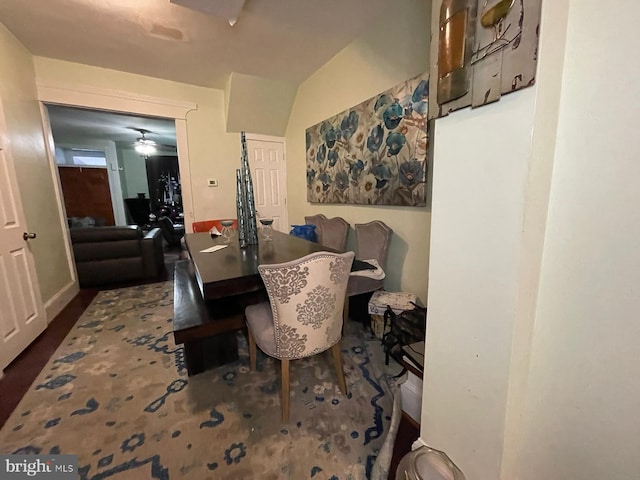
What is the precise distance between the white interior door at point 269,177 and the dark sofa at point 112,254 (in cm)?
173

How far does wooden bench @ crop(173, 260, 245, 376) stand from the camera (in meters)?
1.53

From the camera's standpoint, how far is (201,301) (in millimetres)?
1823

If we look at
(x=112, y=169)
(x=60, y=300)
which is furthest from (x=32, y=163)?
(x=112, y=169)

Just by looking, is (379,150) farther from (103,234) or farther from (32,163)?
(103,234)

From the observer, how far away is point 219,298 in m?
1.59

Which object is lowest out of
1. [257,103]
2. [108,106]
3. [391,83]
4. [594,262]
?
[594,262]

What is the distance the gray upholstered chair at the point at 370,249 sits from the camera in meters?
2.10

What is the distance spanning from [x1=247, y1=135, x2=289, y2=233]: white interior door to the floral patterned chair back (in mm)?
3155

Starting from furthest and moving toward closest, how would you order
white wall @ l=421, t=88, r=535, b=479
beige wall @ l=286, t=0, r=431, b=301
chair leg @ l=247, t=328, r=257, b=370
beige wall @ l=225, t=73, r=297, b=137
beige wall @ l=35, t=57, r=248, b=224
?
beige wall @ l=225, t=73, r=297, b=137 < beige wall @ l=35, t=57, r=248, b=224 < beige wall @ l=286, t=0, r=431, b=301 < chair leg @ l=247, t=328, r=257, b=370 < white wall @ l=421, t=88, r=535, b=479

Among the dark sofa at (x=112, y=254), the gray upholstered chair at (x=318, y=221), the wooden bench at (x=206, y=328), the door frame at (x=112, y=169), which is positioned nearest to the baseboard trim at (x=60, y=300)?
the dark sofa at (x=112, y=254)

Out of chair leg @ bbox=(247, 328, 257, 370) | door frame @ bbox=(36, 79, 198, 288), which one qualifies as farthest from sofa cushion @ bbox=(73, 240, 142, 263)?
chair leg @ bbox=(247, 328, 257, 370)

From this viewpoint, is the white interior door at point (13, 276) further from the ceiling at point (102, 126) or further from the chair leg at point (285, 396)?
the ceiling at point (102, 126)

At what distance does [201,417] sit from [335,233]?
2089 millimetres

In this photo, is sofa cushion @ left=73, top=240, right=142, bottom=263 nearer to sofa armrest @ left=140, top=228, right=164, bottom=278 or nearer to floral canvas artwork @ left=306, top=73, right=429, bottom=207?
sofa armrest @ left=140, top=228, right=164, bottom=278
